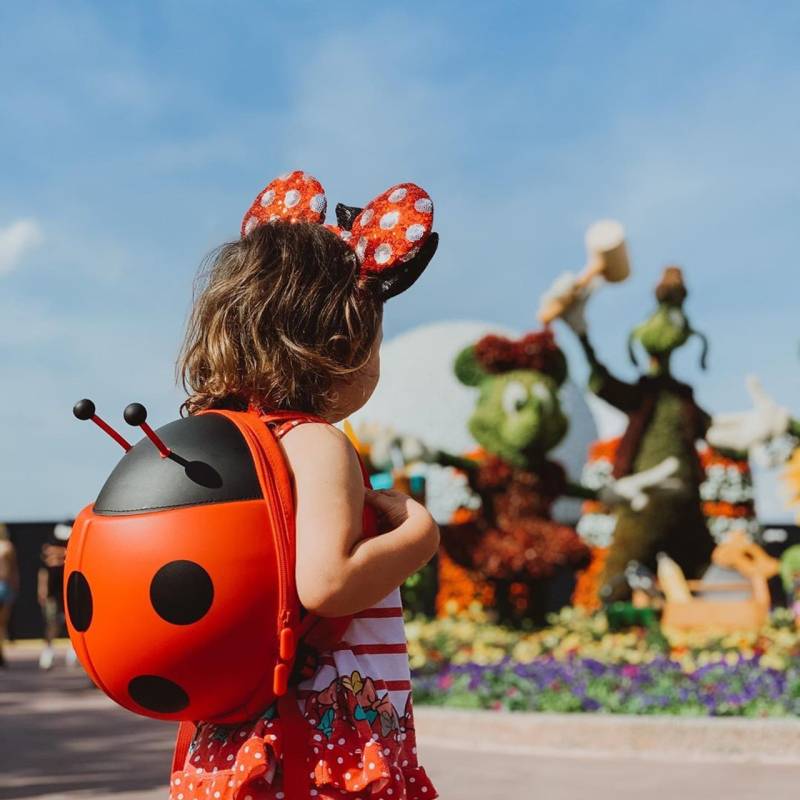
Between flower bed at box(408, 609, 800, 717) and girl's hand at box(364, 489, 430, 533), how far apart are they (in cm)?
481

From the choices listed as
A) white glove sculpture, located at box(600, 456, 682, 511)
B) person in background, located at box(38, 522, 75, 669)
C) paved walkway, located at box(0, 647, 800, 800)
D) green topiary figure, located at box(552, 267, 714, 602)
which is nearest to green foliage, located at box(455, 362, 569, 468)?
green topiary figure, located at box(552, 267, 714, 602)

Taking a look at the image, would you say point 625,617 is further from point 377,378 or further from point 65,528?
point 377,378

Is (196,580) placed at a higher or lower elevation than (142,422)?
lower

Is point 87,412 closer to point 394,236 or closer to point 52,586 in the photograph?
point 394,236

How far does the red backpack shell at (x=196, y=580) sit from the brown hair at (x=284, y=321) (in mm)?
123

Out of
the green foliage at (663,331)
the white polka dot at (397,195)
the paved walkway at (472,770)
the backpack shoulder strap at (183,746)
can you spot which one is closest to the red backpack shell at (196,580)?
the backpack shoulder strap at (183,746)

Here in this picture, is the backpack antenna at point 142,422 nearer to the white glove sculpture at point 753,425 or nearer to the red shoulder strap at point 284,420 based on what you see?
the red shoulder strap at point 284,420

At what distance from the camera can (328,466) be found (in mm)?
1756

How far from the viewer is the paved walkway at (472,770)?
498 cm

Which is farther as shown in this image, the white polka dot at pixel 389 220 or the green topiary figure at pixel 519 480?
the green topiary figure at pixel 519 480

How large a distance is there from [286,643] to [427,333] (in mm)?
34274

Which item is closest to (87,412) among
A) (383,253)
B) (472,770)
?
(383,253)

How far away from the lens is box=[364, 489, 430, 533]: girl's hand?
1.83 m

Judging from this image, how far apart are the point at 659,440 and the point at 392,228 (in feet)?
32.4
